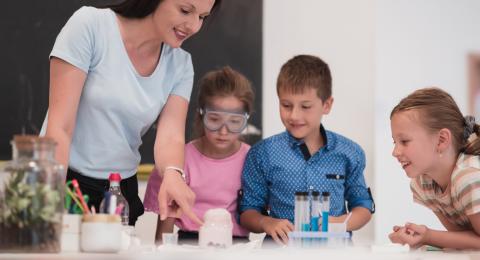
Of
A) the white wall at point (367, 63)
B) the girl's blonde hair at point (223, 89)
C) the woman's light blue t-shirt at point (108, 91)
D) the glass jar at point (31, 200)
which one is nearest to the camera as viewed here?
the glass jar at point (31, 200)

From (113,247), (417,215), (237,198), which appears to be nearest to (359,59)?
(417,215)

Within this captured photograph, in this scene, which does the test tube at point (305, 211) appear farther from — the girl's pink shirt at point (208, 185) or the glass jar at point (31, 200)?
the glass jar at point (31, 200)

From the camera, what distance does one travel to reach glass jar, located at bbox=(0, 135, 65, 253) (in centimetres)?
130

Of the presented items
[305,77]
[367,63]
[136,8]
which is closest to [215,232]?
[136,8]

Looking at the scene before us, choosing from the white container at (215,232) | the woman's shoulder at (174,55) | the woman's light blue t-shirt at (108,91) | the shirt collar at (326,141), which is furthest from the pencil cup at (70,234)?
the shirt collar at (326,141)

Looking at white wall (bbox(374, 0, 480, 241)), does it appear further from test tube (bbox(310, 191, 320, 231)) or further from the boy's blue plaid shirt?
test tube (bbox(310, 191, 320, 231))

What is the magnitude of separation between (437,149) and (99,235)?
1098 millimetres

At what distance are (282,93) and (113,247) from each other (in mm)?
1230

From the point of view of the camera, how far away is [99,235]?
4.54 feet

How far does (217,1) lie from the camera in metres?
2.12

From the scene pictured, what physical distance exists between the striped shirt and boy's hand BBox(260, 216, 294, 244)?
379mm

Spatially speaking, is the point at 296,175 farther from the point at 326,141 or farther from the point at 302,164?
the point at 326,141

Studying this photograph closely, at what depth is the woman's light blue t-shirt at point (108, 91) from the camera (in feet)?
6.42

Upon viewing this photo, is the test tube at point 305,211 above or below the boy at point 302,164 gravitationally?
below
